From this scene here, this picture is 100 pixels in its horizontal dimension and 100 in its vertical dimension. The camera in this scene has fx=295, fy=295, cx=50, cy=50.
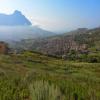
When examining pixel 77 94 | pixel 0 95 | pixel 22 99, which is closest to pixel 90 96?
pixel 77 94

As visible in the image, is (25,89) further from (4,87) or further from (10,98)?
(10,98)

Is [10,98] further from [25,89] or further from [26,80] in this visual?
[26,80]

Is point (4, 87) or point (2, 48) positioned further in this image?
point (2, 48)

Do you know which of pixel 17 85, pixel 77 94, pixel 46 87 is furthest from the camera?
pixel 17 85

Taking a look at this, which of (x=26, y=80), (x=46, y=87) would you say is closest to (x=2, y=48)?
(x=26, y=80)

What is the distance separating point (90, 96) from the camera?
10.8 meters

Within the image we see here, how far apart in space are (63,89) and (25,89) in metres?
1.74

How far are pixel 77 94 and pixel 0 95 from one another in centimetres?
289

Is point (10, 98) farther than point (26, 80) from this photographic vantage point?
No

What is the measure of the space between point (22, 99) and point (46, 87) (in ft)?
4.91

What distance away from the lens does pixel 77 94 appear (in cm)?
1121

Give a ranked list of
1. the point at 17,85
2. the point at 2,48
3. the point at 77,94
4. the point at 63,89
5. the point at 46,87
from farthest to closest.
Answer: the point at 2,48 < the point at 17,85 < the point at 63,89 < the point at 77,94 < the point at 46,87

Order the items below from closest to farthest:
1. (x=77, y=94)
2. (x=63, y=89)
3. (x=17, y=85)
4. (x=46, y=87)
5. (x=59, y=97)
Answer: (x=59, y=97) → (x=46, y=87) → (x=77, y=94) → (x=63, y=89) → (x=17, y=85)

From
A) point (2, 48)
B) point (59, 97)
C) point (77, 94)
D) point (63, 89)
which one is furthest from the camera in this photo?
point (2, 48)
